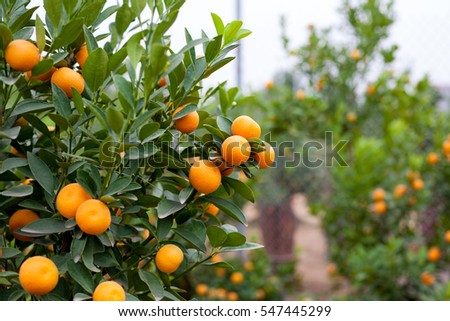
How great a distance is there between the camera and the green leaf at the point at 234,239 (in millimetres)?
690

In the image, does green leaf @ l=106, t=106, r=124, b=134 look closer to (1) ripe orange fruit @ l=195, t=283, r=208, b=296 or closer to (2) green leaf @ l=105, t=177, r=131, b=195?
(2) green leaf @ l=105, t=177, r=131, b=195

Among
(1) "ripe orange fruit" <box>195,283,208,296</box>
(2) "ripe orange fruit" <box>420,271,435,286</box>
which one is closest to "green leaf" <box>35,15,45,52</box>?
(1) "ripe orange fruit" <box>195,283,208,296</box>

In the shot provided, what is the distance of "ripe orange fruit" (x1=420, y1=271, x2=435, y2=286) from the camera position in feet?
6.97

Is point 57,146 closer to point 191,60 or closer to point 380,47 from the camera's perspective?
point 191,60

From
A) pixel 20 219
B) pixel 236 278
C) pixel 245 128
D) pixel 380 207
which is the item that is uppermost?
pixel 245 128

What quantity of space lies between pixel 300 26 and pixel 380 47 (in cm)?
45

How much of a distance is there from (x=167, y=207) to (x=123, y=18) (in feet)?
0.81

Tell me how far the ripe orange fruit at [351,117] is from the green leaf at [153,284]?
83.6 inches

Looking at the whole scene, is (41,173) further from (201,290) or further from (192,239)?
(201,290)

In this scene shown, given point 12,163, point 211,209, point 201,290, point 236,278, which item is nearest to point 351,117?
point 236,278

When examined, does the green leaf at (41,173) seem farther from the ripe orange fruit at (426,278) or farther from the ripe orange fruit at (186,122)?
the ripe orange fruit at (426,278)

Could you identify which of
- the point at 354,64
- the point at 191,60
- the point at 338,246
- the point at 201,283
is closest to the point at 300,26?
the point at 354,64

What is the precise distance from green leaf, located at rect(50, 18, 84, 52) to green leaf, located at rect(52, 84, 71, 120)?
0.06 m

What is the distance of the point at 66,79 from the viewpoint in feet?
2.14
